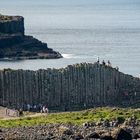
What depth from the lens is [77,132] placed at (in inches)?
2007

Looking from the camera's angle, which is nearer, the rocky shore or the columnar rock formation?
the rocky shore

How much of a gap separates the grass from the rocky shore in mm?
2486

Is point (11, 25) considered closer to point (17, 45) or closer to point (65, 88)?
point (17, 45)

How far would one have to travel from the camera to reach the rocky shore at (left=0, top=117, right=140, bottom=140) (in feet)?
161

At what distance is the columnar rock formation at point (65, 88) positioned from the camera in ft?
224

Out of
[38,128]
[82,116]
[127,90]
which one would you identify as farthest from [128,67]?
[38,128]

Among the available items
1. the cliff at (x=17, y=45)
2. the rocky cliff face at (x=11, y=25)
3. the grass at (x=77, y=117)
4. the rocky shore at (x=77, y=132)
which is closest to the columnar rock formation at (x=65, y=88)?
the grass at (x=77, y=117)

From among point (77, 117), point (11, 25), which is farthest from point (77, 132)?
point (11, 25)

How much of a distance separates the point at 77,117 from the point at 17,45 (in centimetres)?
7949

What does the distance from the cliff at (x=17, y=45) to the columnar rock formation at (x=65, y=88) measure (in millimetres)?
62068

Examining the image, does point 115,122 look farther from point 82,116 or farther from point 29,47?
point 29,47

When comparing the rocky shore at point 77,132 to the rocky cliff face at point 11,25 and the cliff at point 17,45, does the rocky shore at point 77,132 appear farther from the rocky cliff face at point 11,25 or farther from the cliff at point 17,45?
the rocky cliff face at point 11,25

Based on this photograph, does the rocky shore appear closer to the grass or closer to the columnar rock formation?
the grass

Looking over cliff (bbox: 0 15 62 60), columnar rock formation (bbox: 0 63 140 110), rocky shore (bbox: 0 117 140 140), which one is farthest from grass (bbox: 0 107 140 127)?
cliff (bbox: 0 15 62 60)
